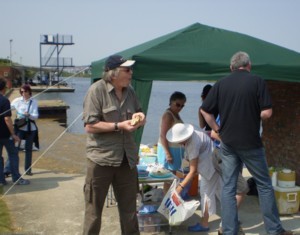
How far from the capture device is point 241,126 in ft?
11.8

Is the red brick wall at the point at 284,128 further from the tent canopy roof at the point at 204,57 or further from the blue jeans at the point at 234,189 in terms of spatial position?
the blue jeans at the point at 234,189

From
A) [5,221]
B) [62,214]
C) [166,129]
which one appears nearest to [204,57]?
[166,129]

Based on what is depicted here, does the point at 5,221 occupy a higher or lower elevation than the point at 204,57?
lower

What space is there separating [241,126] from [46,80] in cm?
6492

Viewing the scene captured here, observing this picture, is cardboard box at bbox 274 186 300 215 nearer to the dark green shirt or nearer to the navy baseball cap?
the dark green shirt

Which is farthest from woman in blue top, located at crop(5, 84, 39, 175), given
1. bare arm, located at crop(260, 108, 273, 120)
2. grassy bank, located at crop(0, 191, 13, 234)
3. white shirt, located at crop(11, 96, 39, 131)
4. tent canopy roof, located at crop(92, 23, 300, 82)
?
bare arm, located at crop(260, 108, 273, 120)

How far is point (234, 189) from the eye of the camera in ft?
12.5

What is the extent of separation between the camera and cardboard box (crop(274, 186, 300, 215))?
475 cm

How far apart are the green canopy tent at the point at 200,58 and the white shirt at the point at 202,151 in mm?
793

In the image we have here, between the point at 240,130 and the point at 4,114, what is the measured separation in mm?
3796

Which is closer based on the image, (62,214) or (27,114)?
(62,214)

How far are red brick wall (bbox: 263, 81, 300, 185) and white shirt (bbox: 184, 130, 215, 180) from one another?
208 cm

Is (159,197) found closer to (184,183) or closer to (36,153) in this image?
(184,183)

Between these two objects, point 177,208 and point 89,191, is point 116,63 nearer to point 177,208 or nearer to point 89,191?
point 89,191
